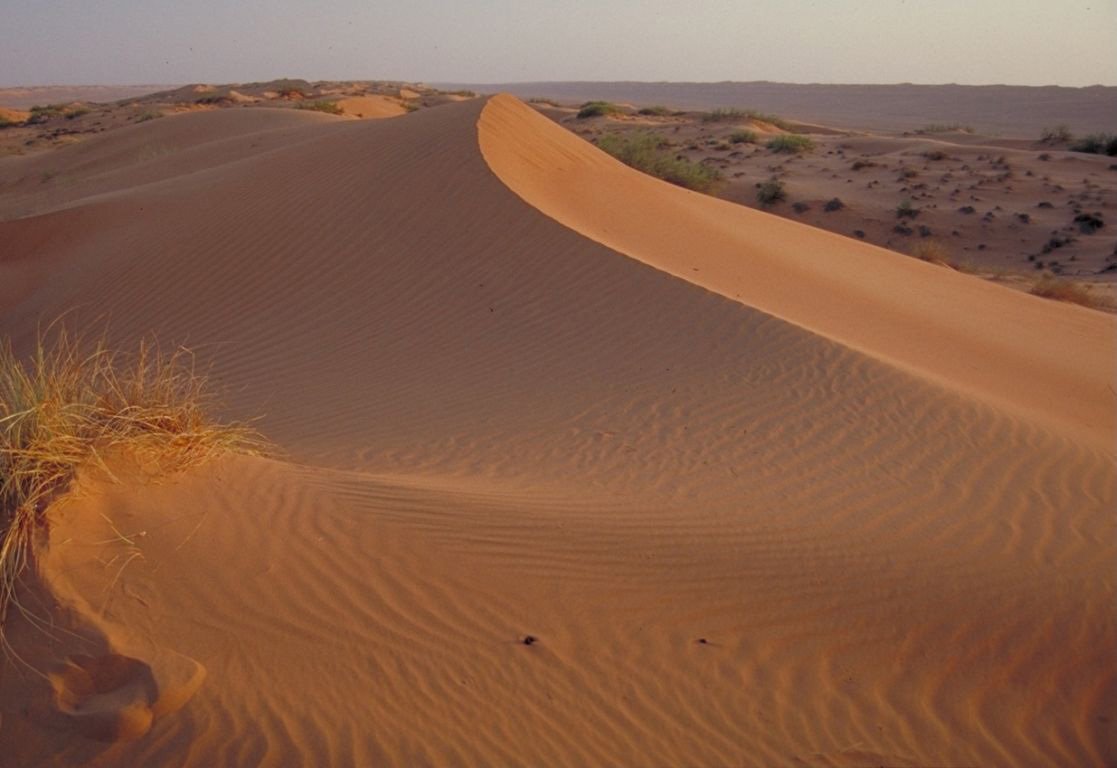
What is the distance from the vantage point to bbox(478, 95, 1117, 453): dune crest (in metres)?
8.12

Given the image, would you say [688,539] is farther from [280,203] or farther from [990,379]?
[280,203]

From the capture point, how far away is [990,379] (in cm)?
803

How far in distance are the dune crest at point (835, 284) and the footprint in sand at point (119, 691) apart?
618 centimetres

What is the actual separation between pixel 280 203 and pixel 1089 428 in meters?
9.63

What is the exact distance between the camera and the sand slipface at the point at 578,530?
3.23 m

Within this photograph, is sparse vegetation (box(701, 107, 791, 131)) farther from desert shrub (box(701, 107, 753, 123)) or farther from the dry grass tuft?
the dry grass tuft

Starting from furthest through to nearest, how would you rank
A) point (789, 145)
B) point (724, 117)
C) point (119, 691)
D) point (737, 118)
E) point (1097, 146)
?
point (724, 117) < point (737, 118) < point (789, 145) < point (1097, 146) < point (119, 691)

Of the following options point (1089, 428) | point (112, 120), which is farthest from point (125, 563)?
point (112, 120)

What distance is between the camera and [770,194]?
837 inches

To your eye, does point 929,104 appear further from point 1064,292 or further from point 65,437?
point 65,437

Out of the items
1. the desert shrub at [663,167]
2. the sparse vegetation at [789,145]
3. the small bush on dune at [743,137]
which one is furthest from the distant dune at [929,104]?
the desert shrub at [663,167]

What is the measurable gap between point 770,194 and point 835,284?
11.3 m

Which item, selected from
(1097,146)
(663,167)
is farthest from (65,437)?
(1097,146)

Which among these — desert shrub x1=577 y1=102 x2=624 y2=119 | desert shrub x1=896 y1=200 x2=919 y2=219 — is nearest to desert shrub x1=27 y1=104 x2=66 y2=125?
desert shrub x1=577 y1=102 x2=624 y2=119
